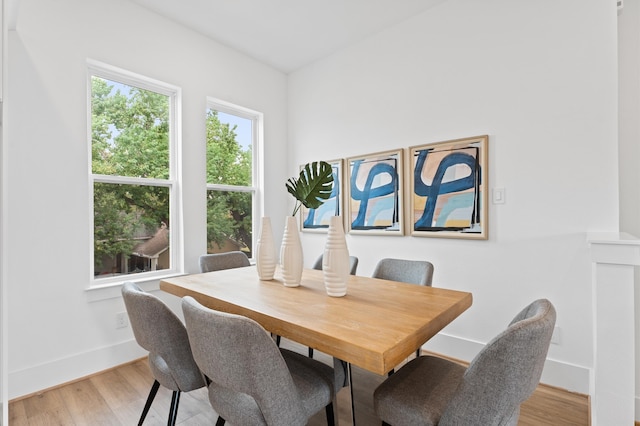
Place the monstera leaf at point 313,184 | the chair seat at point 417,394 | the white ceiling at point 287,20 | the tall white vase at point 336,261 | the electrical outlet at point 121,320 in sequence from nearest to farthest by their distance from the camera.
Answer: the chair seat at point 417,394
the tall white vase at point 336,261
the monstera leaf at point 313,184
the electrical outlet at point 121,320
the white ceiling at point 287,20

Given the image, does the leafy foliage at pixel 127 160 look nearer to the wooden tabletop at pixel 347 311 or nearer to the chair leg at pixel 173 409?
the wooden tabletop at pixel 347 311

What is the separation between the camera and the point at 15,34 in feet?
6.95

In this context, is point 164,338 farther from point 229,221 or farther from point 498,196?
point 498,196

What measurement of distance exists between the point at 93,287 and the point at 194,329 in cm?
192

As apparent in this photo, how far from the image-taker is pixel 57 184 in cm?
230

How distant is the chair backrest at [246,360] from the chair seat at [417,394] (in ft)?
1.15

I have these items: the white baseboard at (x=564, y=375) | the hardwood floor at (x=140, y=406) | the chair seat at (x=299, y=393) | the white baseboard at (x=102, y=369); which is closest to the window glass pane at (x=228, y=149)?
the white baseboard at (x=102, y=369)

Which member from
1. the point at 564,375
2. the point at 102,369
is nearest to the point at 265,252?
the point at 102,369

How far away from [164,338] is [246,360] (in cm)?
57

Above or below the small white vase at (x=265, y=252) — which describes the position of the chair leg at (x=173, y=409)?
below

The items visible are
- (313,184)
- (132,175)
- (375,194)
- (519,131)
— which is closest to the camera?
(313,184)

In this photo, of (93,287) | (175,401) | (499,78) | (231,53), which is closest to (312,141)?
(231,53)

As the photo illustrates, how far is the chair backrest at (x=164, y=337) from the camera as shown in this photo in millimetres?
1322

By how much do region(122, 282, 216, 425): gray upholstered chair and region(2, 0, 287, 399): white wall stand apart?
1.33 meters
